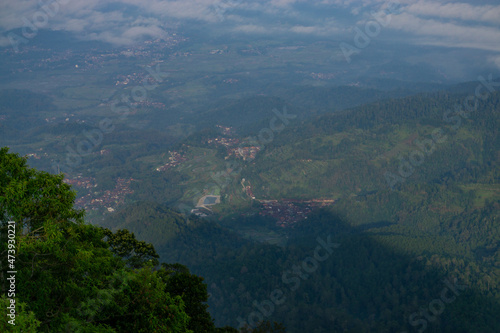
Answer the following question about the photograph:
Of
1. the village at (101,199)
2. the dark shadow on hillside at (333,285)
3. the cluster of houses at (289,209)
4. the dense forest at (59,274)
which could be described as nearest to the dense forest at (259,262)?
the dense forest at (59,274)

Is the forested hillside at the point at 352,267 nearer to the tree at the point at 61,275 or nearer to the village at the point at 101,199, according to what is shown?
the village at the point at 101,199

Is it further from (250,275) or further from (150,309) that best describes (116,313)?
(250,275)

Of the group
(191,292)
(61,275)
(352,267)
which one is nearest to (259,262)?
(352,267)

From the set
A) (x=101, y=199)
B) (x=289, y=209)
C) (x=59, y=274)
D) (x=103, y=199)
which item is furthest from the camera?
(x=103, y=199)

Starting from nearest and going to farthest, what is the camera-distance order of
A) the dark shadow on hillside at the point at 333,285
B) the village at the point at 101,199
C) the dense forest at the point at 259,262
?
the dense forest at the point at 259,262
the dark shadow on hillside at the point at 333,285
the village at the point at 101,199

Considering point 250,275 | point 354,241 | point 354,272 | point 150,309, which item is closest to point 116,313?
point 150,309

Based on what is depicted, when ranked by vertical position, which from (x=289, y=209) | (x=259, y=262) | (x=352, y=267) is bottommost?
(x=352, y=267)

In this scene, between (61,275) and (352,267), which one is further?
(352,267)

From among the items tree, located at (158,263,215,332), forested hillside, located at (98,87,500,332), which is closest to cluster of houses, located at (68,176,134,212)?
forested hillside, located at (98,87,500,332)

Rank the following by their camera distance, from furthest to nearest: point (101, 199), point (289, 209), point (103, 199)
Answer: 1. point (103, 199)
2. point (101, 199)
3. point (289, 209)

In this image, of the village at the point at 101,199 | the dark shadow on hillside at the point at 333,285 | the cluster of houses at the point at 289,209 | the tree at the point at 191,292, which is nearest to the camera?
the tree at the point at 191,292

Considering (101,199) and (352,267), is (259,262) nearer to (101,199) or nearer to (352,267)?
(352,267)
